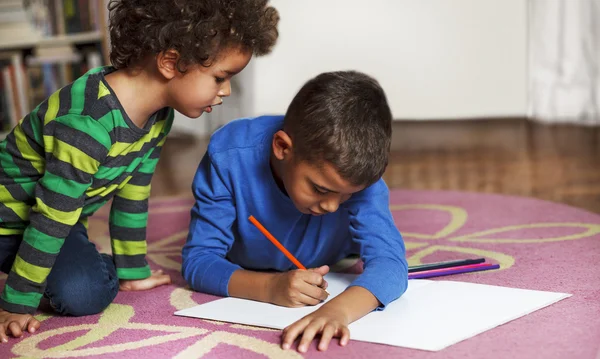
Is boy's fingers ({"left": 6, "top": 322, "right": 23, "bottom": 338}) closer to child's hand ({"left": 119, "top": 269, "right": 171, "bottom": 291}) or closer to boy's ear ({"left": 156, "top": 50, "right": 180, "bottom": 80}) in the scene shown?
child's hand ({"left": 119, "top": 269, "right": 171, "bottom": 291})

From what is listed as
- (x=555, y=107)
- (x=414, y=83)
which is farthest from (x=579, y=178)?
(x=414, y=83)

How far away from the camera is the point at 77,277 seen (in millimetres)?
1058

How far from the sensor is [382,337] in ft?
2.85

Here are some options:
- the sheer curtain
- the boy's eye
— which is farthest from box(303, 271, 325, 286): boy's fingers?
the sheer curtain

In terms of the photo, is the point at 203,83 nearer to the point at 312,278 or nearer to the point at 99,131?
the point at 99,131

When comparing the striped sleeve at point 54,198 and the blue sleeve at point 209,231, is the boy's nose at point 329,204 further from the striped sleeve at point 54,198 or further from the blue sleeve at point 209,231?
the striped sleeve at point 54,198

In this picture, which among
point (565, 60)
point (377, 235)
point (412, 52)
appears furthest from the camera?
point (412, 52)

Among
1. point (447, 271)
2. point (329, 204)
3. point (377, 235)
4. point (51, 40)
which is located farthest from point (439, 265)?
point (51, 40)

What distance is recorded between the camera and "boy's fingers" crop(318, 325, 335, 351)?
0.85 meters

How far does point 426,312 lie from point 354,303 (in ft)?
0.30

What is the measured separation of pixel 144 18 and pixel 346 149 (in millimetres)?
337

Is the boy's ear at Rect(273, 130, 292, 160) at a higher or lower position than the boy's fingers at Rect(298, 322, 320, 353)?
higher

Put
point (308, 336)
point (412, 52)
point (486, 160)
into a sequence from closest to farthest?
point (308, 336) → point (486, 160) → point (412, 52)

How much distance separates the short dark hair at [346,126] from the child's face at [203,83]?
12 centimetres
